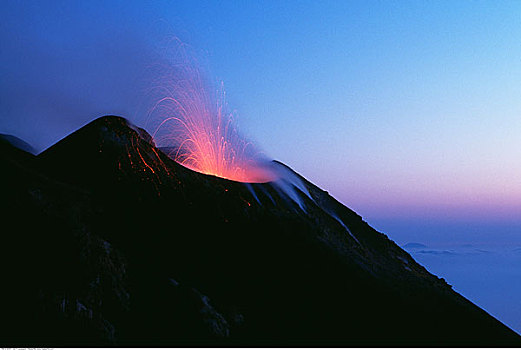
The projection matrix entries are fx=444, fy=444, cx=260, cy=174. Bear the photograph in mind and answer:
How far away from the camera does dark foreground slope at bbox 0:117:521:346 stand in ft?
98.2

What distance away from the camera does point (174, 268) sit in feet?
124

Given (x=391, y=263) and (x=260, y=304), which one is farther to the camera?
(x=391, y=263)

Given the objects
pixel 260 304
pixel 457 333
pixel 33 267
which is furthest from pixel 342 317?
pixel 33 267

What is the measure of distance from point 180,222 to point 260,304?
11.9 meters

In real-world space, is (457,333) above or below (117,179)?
below

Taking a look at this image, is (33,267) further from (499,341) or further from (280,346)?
(499,341)

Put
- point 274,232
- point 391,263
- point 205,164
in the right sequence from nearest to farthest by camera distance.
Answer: point 274,232 → point 391,263 → point 205,164

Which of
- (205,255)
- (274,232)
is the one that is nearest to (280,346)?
(205,255)

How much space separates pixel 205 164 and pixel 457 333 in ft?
127

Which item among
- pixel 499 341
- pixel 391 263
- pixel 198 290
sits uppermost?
pixel 391 263

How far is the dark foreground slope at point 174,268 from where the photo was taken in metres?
29.9

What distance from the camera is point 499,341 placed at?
40.3 meters

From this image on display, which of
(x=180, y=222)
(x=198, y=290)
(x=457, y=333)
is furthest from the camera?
(x=180, y=222)

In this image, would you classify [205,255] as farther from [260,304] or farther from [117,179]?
[117,179]
